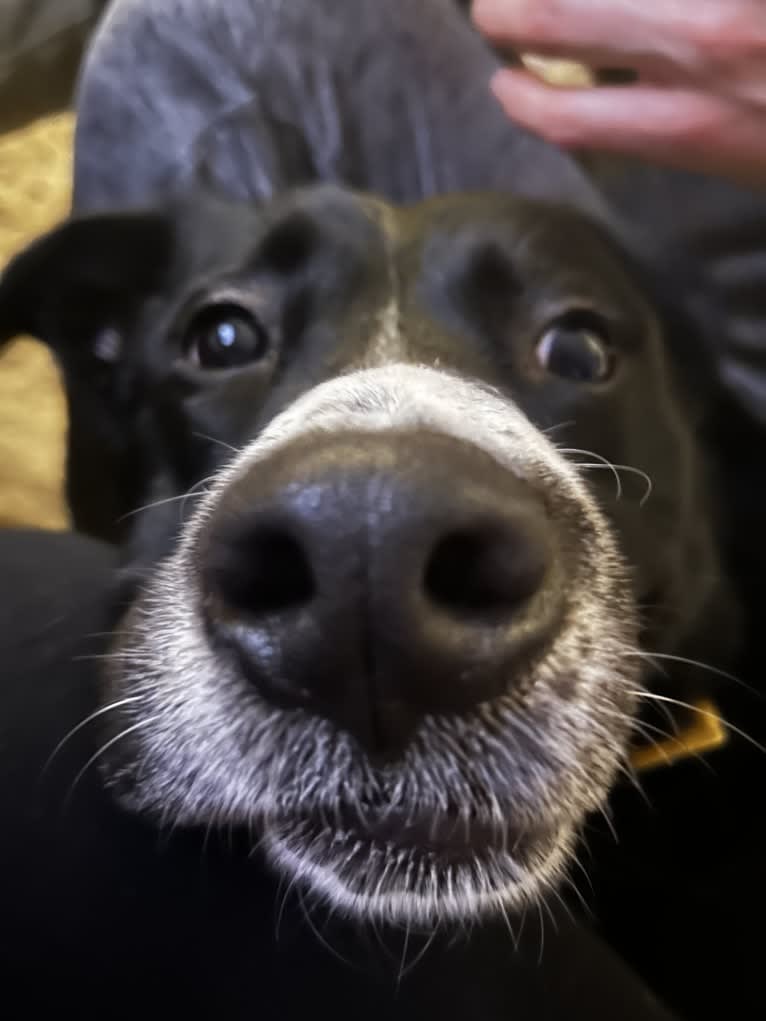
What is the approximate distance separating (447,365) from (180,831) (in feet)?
1.61

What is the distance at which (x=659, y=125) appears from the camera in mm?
1141

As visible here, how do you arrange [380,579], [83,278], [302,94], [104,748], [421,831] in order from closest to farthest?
1. [380,579]
2. [421,831]
3. [104,748]
4. [83,278]
5. [302,94]

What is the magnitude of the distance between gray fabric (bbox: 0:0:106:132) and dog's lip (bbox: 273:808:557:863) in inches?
91.9

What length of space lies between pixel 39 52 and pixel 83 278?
1556mm

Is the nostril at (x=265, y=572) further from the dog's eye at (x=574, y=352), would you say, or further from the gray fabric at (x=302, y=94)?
the gray fabric at (x=302, y=94)

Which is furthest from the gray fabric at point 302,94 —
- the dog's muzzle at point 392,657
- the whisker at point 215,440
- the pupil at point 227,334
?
the dog's muzzle at point 392,657

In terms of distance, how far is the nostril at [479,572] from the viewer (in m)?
0.58

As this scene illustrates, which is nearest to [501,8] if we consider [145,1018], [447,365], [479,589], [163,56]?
[447,365]

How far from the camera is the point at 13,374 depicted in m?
2.09

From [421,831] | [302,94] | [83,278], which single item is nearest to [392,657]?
[421,831]

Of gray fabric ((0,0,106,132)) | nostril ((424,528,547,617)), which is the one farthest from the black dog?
gray fabric ((0,0,106,132))

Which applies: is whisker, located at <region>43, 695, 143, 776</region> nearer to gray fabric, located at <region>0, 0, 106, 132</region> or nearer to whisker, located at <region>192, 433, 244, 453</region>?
whisker, located at <region>192, 433, 244, 453</region>

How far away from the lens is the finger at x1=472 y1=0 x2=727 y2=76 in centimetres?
103

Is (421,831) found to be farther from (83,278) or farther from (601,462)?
(83,278)
